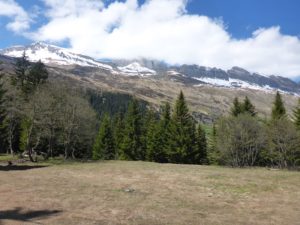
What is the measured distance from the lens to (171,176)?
111 ft

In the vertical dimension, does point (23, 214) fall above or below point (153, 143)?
below

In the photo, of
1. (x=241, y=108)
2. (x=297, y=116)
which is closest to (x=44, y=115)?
(x=241, y=108)

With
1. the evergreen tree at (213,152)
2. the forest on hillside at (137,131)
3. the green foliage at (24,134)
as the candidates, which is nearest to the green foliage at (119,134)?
the forest on hillside at (137,131)

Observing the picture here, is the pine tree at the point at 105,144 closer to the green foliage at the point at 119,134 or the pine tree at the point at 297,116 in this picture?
the green foliage at the point at 119,134

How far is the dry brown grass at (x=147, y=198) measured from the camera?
60.3 feet

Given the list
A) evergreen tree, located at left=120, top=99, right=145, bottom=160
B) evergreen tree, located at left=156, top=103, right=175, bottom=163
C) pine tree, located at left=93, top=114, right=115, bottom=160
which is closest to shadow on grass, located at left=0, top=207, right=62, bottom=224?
evergreen tree, located at left=156, top=103, right=175, bottom=163

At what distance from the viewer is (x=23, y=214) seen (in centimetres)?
1823

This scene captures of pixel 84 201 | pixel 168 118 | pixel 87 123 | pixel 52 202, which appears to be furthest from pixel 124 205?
pixel 168 118

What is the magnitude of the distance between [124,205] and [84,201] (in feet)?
8.35

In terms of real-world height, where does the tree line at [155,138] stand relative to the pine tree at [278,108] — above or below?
below

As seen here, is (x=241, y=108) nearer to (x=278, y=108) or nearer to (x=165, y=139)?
(x=278, y=108)

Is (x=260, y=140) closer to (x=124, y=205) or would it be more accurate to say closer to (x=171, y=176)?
(x=171, y=176)

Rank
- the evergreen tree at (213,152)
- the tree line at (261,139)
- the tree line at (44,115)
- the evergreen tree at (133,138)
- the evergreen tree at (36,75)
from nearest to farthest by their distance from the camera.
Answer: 1. the tree line at (44,115)
2. the tree line at (261,139)
3. the evergreen tree at (213,152)
4. the evergreen tree at (133,138)
5. the evergreen tree at (36,75)

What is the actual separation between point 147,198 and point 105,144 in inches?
2287
